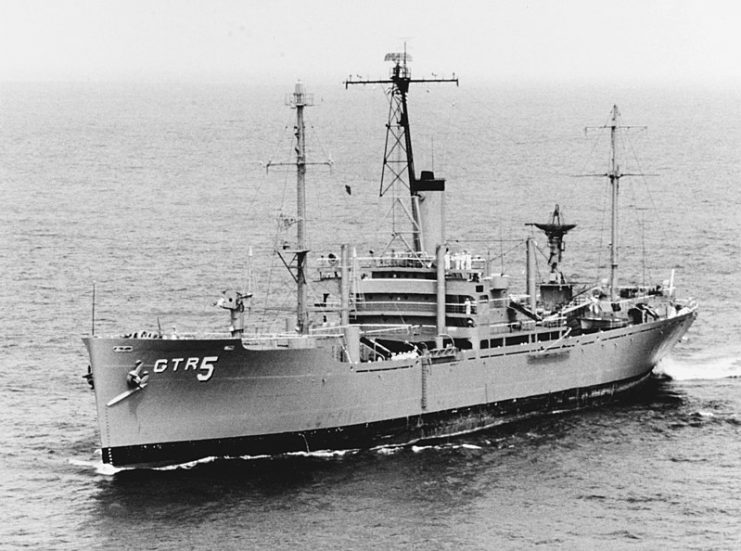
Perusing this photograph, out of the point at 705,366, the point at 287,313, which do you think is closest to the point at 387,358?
the point at 287,313

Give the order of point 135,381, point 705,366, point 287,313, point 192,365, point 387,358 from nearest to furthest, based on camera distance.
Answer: point 135,381, point 192,365, point 387,358, point 705,366, point 287,313

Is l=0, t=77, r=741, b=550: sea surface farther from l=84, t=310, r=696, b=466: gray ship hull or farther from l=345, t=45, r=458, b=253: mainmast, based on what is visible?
l=345, t=45, r=458, b=253: mainmast

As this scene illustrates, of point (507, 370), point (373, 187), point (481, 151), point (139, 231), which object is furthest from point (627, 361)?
point (481, 151)

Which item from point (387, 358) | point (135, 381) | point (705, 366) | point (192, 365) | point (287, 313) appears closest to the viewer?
point (135, 381)

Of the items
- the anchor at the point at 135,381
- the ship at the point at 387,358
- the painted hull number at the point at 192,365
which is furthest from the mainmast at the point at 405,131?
the anchor at the point at 135,381

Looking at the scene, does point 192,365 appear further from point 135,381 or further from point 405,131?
point 405,131

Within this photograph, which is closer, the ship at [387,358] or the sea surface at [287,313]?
the sea surface at [287,313]

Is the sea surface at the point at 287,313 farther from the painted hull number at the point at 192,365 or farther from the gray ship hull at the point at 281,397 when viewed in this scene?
the painted hull number at the point at 192,365
